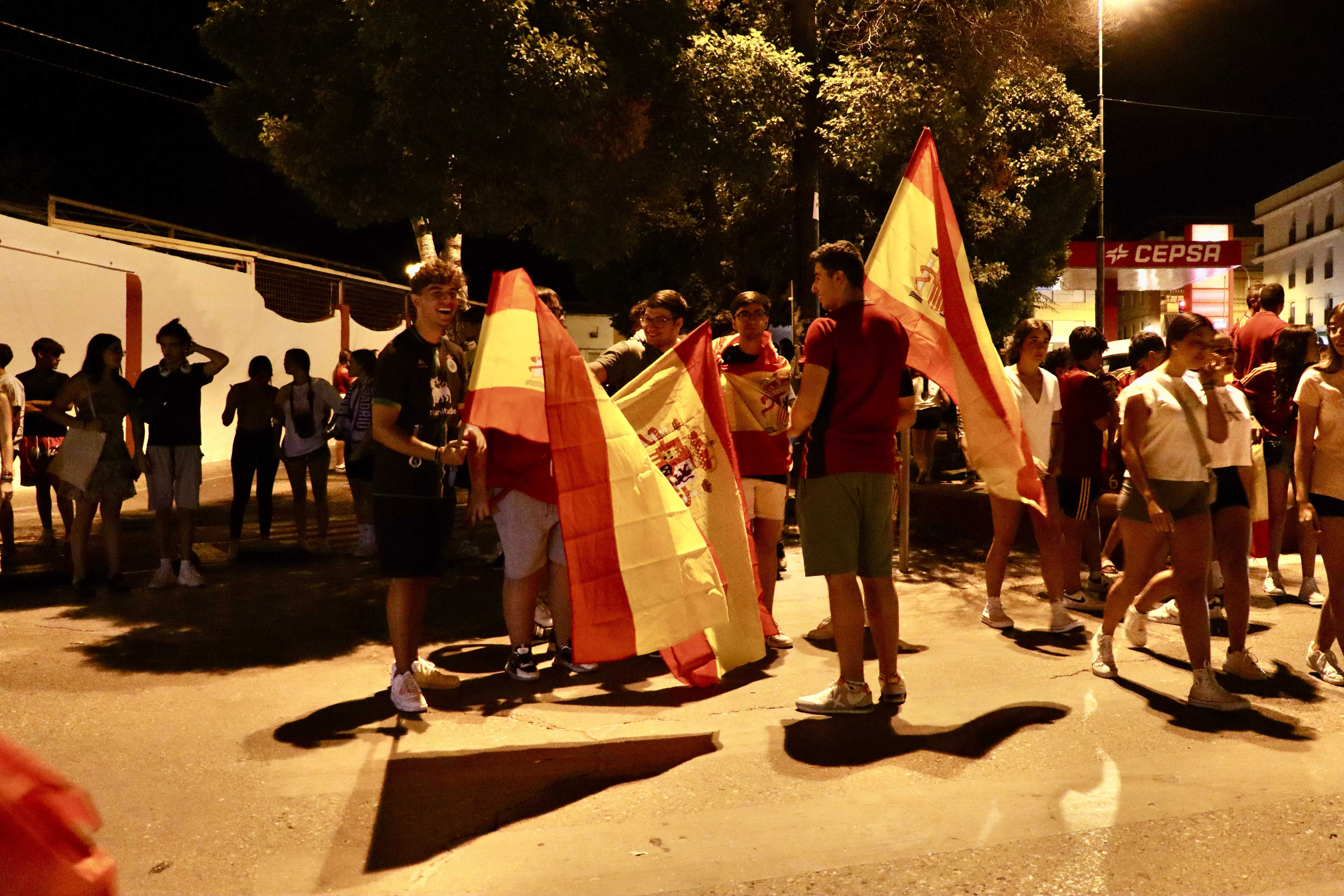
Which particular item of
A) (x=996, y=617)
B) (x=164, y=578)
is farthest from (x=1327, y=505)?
(x=164, y=578)

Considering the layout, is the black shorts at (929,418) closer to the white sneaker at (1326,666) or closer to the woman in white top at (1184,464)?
the white sneaker at (1326,666)

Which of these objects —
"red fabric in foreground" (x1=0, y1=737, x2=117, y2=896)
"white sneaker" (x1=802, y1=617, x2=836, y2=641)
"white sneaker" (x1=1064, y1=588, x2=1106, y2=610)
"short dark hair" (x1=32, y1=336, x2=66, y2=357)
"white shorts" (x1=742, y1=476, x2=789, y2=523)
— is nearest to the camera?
"red fabric in foreground" (x1=0, y1=737, x2=117, y2=896)

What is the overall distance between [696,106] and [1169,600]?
18.8 ft

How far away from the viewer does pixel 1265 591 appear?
298 inches

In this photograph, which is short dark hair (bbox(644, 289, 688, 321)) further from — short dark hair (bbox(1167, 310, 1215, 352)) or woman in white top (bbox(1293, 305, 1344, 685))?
woman in white top (bbox(1293, 305, 1344, 685))

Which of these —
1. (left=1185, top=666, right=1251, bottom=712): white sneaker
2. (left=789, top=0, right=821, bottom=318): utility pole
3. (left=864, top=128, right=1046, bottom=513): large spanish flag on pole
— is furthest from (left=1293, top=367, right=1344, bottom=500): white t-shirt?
(left=789, top=0, right=821, bottom=318): utility pole

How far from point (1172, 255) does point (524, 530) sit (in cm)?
3027

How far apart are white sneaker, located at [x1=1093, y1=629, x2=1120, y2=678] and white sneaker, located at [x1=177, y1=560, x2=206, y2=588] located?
233 inches

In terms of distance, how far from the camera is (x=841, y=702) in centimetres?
473

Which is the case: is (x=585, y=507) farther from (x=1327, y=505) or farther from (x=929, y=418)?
(x=929, y=418)

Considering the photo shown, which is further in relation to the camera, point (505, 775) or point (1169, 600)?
point (1169, 600)

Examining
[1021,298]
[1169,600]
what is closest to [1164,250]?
[1021,298]

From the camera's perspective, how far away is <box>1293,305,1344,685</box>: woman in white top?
5125mm

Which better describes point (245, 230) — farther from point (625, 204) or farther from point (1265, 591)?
point (1265, 591)
